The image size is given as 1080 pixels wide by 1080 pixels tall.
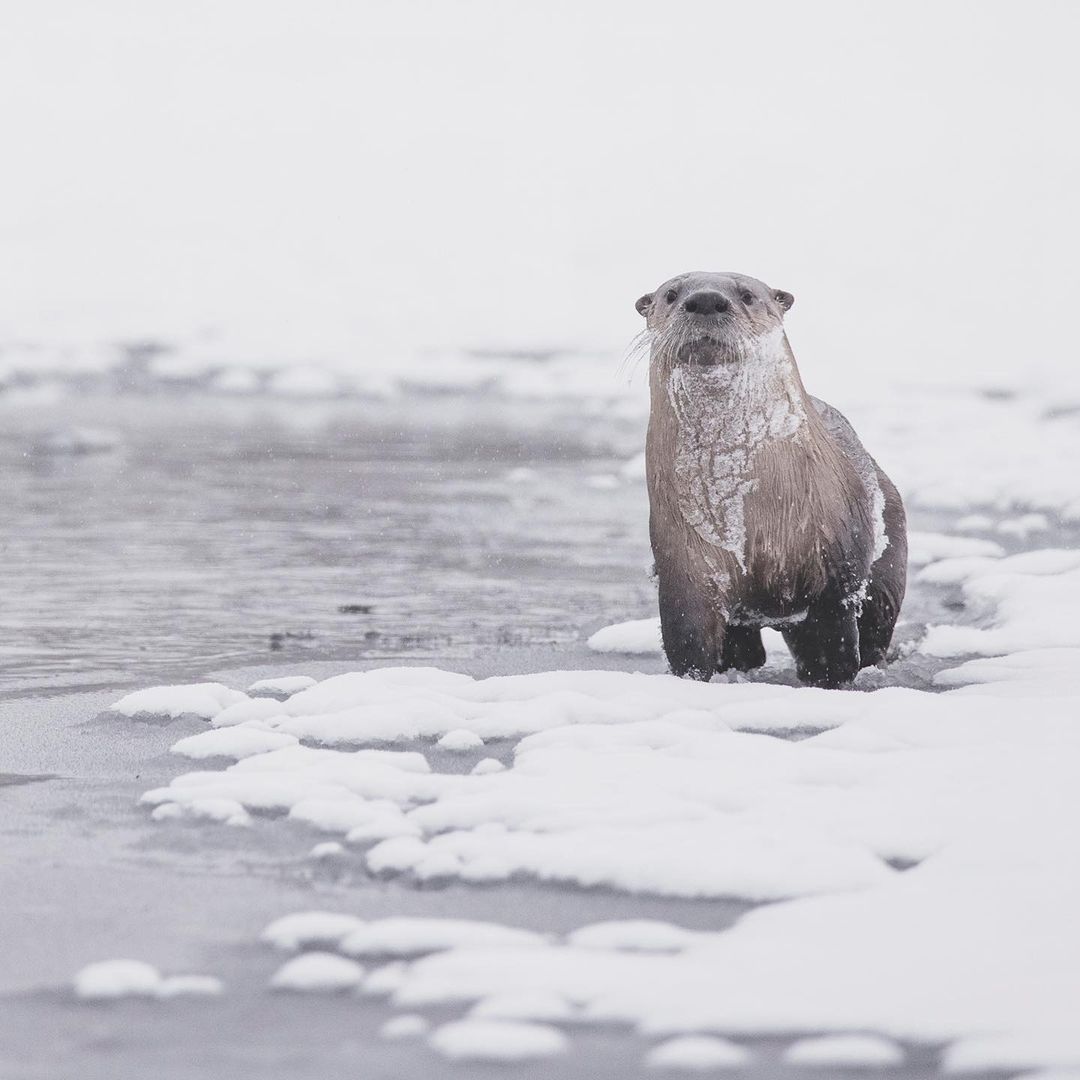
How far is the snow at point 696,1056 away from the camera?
Result: 96.3 inches

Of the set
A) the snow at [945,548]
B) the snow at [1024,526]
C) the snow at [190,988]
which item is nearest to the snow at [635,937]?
the snow at [190,988]

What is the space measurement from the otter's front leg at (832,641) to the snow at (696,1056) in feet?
8.87

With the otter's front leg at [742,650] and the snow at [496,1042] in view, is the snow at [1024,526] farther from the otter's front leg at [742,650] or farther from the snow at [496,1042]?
the snow at [496,1042]

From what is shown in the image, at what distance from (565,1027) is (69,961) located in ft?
2.68

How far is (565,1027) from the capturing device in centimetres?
257

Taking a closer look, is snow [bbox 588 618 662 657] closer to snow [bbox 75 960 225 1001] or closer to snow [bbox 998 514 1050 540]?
snow [bbox 75 960 225 1001]

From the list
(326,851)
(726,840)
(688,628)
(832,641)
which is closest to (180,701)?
(688,628)

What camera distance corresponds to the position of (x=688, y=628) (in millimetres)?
4953

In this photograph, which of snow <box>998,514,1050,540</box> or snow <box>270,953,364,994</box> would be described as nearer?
snow <box>270,953,364,994</box>

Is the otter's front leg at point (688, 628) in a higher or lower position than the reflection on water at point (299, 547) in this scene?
lower

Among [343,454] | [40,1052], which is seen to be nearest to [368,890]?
[40,1052]

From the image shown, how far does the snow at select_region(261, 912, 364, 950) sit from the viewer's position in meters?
2.90

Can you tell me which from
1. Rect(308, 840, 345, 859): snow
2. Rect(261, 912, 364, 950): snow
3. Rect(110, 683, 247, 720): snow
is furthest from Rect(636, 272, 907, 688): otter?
Rect(261, 912, 364, 950): snow

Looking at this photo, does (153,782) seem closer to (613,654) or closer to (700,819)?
(700,819)
